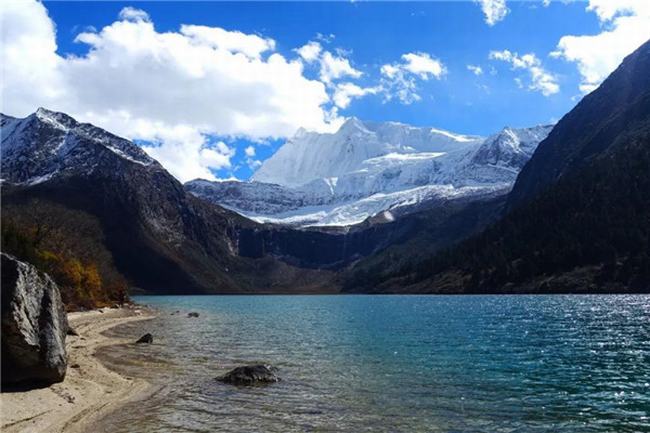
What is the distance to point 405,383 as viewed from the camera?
38812mm

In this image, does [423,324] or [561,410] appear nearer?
[561,410]

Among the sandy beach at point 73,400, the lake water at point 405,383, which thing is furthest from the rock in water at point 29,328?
the lake water at point 405,383

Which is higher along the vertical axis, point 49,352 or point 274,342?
point 49,352

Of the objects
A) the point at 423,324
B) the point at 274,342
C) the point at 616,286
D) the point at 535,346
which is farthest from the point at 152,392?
the point at 616,286

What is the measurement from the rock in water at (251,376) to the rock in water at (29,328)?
10.6 metres

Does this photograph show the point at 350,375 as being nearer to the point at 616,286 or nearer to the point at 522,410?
the point at 522,410

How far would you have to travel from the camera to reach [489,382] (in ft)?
126

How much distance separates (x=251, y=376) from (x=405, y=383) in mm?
10397

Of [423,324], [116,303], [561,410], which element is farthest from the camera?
[116,303]

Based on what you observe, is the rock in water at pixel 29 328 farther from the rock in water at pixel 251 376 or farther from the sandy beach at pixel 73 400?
the rock in water at pixel 251 376

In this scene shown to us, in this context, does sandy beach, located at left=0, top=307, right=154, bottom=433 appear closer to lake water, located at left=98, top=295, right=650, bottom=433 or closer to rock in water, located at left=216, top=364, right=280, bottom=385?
lake water, located at left=98, top=295, right=650, bottom=433

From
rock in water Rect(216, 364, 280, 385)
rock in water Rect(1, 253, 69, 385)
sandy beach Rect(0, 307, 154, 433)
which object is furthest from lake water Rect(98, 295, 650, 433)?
rock in water Rect(1, 253, 69, 385)

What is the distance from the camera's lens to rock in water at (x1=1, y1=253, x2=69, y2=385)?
29.3m

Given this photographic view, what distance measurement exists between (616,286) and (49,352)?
183 m
